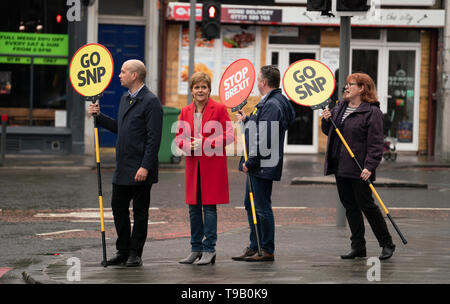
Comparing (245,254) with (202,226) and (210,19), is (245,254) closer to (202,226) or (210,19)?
(202,226)

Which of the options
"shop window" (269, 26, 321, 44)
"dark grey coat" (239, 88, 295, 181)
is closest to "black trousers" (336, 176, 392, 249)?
"dark grey coat" (239, 88, 295, 181)

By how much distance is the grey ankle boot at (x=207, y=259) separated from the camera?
25.5 ft

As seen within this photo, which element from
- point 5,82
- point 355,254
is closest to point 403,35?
point 5,82

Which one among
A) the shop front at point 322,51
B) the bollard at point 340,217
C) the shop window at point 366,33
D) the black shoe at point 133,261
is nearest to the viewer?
Result: the black shoe at point 133,261

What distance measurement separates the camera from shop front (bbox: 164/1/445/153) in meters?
23.3

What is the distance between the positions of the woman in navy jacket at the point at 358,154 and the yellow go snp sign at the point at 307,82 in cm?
34

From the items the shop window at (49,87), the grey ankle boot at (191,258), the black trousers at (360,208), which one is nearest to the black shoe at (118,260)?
the grey ankle boot at (191,258)

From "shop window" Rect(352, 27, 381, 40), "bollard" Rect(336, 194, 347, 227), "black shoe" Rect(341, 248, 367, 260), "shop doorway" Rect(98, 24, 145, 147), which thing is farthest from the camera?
"shop window" Rect(352, 27, 381, 40)

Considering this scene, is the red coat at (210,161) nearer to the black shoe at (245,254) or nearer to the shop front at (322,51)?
the black shoe at (245,254)

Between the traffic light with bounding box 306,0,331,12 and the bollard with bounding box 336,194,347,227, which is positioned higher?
the traffic light with bounding box 306,0,331,12

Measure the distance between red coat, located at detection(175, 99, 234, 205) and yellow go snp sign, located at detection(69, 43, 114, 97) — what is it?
0.93m

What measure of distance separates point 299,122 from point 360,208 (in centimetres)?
1548

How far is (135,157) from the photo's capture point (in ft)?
25.6

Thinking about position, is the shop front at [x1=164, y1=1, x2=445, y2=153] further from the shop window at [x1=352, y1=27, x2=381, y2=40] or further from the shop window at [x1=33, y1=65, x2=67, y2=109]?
the shop window at [x1=33, y1=65, x2=67, y2=109]
